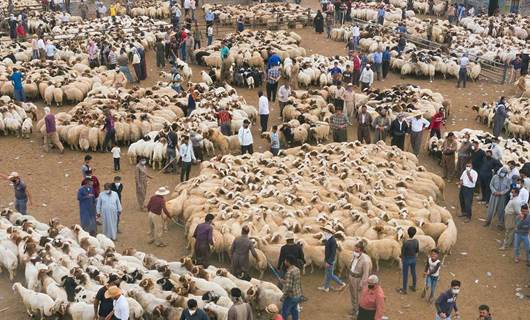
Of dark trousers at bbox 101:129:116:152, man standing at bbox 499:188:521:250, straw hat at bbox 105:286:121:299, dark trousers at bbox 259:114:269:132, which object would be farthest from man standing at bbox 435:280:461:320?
dark trousers at bbox 101:129:116:152

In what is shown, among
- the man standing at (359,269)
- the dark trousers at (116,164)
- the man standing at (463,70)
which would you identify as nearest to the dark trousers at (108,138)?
the dark trousers at (116,164)

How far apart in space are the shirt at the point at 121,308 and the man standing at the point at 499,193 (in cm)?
1045

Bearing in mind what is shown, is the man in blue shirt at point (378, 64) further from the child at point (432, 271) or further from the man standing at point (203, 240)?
the child at point (432, 271)

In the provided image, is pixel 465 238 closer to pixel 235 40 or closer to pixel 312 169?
pixel 312 169

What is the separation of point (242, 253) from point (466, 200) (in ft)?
24.0

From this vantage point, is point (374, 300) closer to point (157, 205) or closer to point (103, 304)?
point (103, 304)

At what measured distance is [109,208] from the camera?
637 inches

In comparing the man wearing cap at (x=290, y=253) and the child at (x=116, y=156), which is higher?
the man wearing cap at (x=290, y=253)

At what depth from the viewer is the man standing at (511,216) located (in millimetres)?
15922

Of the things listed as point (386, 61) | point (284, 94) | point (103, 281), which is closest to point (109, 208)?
point (103, 281)

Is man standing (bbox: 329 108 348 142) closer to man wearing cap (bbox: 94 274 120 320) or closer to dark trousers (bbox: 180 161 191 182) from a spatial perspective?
dark trousers (bbox: 180 161 191 182)

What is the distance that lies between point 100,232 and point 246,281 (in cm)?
541

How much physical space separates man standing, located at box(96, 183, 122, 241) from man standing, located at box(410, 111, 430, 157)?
10.5 m

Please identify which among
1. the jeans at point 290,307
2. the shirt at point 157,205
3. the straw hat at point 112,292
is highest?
the straw hat at point 112,292
